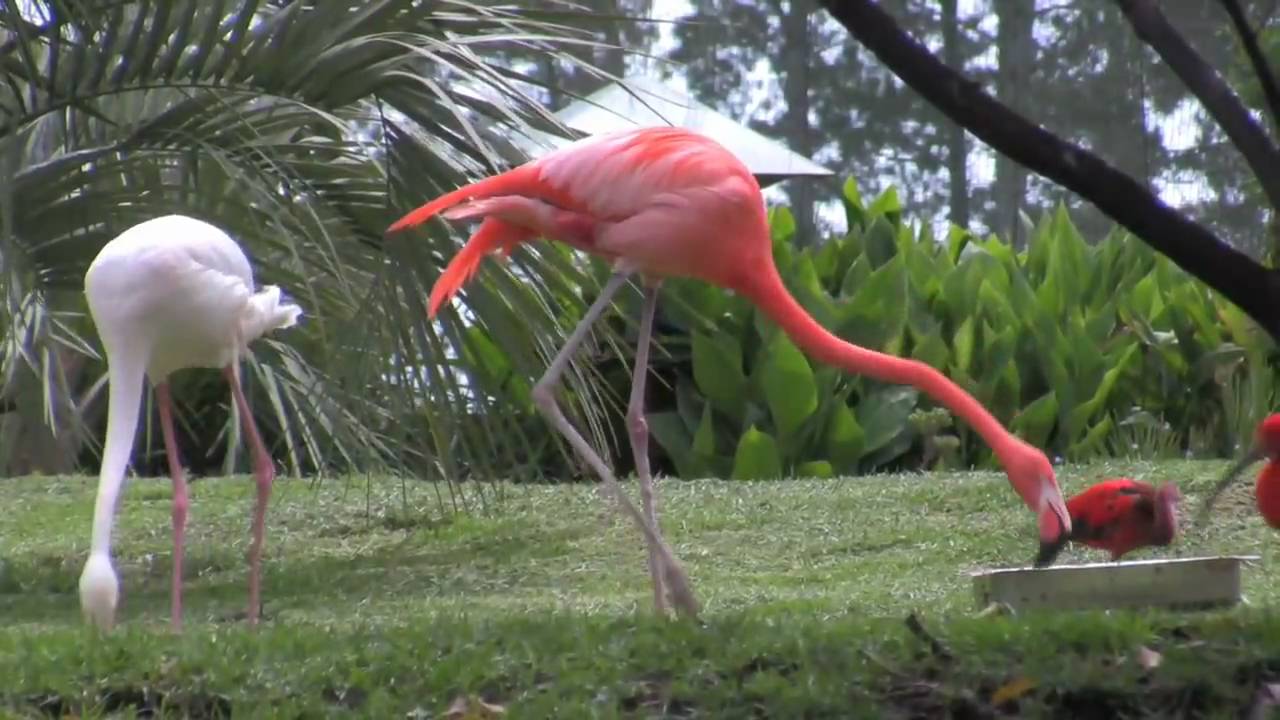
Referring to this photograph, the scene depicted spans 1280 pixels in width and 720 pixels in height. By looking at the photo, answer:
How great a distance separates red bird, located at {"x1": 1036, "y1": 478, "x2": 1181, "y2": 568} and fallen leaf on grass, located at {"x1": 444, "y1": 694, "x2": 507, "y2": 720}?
2154 millimetres

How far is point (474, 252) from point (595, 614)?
1201 millimetres

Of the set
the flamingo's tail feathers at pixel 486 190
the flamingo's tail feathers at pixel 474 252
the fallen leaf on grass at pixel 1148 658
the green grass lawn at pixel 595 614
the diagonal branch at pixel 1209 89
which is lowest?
the green grass lawn at pixel 595 614

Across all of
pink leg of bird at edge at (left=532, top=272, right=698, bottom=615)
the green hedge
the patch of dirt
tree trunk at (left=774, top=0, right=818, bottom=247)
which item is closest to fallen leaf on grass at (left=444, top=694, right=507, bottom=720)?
the patch of dirt

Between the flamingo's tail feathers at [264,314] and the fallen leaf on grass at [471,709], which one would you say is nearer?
the fallen leaf on grass at [471,709]

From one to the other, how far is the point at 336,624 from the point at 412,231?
1.46 meters

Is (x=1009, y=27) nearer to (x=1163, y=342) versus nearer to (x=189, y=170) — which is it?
(x=189, y=170)

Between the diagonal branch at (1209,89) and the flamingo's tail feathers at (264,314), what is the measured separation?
307 centimetres

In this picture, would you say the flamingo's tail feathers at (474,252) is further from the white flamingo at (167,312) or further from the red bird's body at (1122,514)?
the red bird's body at (1122,514)

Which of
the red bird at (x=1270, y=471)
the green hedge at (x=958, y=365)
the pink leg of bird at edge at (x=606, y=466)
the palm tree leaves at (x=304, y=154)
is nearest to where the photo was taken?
the pink leg of bird at edge at (x=606, y=466)

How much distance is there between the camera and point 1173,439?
955cm

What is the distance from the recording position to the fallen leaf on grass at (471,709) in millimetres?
3726

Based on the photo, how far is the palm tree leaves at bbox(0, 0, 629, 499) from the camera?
574 centimetres

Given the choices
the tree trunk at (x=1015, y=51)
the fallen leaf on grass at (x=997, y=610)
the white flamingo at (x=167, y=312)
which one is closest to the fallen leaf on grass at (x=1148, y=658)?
the fallen leaf on grass at (x=997, y=610)

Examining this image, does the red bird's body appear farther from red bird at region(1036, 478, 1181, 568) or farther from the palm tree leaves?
the palm tree leaves
